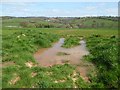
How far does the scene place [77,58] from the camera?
56.7 feet

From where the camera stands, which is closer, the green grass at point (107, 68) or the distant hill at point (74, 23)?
the green grass at point (107, 68)

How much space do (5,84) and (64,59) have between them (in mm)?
6800

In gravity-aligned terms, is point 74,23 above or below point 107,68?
above

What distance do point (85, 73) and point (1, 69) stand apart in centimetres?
470

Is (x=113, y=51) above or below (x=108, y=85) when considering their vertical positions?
Answer: above

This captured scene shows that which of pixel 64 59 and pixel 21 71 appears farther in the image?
pixel 64 59

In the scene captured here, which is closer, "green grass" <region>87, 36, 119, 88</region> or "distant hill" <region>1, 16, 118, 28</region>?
"green grass" <region>87, 36, 119, 88</region>

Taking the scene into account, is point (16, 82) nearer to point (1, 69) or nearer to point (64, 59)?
point (1, 69)

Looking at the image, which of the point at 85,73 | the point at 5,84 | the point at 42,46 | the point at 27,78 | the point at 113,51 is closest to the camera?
the point at 5,84

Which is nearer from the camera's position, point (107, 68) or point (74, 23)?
point (107, 68)

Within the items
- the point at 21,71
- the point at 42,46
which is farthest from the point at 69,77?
the point at 42,46

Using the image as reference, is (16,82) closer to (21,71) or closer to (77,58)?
(21,71)

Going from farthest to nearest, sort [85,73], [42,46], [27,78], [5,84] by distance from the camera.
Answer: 1. [42,46]
2. [85,73]
3. [27,78]
4. [5,84]

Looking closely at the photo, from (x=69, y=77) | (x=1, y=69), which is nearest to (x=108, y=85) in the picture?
(x=69, y=77)
